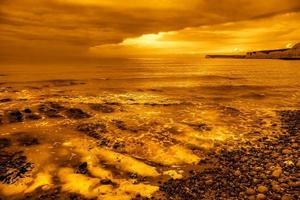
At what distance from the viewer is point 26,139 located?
377 inches

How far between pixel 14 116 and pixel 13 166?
6.11 metres

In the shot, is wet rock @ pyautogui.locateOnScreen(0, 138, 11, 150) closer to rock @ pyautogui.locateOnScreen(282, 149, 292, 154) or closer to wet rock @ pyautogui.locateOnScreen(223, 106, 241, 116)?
rock @ pyautogui.locateOnScreen(282, 149, 292, 154)

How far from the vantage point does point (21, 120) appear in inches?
477

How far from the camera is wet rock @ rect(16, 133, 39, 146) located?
9177mm

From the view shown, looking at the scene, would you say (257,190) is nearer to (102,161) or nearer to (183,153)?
(183,153)

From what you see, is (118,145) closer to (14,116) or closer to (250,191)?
(250,191)

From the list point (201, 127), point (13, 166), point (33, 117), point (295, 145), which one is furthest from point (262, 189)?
point (33, 117)

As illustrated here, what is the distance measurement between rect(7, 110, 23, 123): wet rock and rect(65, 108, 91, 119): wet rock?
2.11 meters

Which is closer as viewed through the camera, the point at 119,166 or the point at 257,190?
the point at 257,190

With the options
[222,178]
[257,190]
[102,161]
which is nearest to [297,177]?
[257,190]

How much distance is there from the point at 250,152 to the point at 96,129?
5807mm

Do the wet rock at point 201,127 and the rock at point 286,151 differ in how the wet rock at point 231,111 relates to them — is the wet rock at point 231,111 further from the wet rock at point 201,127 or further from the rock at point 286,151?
the rock at point 286,151

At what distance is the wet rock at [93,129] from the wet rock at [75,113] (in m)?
1.53

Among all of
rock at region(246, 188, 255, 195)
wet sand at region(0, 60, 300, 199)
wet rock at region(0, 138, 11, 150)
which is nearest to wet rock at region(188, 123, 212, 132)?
wet sand at region(0, 60, 300, 199)
